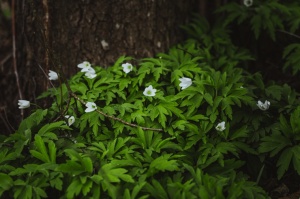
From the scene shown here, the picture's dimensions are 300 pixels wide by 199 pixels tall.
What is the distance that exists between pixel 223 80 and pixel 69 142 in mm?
1286

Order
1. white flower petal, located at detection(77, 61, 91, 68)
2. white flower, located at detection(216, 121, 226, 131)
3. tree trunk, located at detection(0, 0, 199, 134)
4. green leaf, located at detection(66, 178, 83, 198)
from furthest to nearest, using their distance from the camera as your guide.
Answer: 1. tree trunk, located at detection(0, 0, 199, 134)
2. white flower petal, located at detection(77, 61, 91, 68)
3. white flower, located at detection(216, 121, 226, 131)
4. green leaf, located at detection(66, 178, 83, 198)

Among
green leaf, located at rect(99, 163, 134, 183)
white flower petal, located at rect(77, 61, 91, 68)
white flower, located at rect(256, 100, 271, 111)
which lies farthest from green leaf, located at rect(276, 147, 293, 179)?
white flower petal, located at rect(77, 61, 91, 68)

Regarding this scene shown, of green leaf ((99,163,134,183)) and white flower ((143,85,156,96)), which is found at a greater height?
white flower ((143,85,156,96))

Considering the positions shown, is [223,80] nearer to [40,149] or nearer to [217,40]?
[217,40]

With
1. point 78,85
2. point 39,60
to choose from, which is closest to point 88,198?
point 78,85

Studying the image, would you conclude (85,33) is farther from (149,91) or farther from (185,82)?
(185,82)

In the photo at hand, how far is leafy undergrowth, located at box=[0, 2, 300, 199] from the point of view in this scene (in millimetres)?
2383

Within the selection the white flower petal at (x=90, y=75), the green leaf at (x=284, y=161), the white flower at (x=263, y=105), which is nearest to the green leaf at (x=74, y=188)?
the white flower petal at (x=90, y=75)

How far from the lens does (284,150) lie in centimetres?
265

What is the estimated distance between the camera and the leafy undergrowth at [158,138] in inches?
93.8

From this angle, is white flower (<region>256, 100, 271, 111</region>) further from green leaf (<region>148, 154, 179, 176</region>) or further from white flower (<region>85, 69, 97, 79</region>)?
white flower (<region>85, 69, 97, 79</region>)

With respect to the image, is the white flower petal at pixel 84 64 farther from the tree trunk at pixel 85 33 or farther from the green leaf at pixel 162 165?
the green leaf at pixel 162 165

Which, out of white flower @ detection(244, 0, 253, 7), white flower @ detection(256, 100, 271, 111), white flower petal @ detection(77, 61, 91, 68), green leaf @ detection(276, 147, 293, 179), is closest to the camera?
green leaf @ detection(276, 147, 293, 179)

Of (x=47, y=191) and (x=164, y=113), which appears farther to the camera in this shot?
(x=164, y=113)
